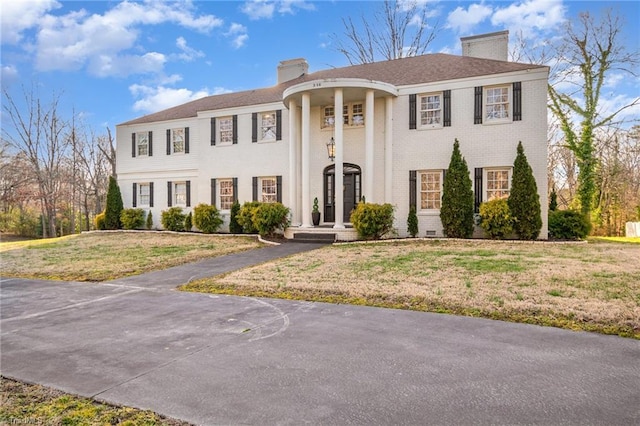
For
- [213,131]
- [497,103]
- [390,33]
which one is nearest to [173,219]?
Answer: [213,131]

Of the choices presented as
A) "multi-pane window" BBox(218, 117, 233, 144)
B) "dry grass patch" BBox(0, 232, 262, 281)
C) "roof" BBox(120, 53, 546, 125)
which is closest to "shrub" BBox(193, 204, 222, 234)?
"dry grass patch" BBox(0, 232, 262, 281)

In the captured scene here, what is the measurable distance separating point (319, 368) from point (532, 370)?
5.58 ft

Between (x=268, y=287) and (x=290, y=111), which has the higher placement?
(x=290, y=111)

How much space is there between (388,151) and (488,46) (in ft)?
21.1

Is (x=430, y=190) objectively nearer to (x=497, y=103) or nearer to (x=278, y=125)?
(x=497, y=103)

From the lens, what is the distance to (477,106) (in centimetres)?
1355

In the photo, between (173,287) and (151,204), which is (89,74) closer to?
(151,204)

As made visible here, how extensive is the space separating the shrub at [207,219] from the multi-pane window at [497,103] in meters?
11.5

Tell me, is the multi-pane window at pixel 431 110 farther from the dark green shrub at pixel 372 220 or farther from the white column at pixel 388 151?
the dark green shrub at pixel 372 220

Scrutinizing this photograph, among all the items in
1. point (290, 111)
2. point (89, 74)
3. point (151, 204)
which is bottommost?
point (151, 204)

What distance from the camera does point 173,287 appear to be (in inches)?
275

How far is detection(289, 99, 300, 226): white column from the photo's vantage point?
15.3 m

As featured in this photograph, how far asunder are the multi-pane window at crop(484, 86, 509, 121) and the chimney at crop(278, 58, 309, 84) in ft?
31.0

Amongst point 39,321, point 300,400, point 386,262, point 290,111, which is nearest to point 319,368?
point 300,400
